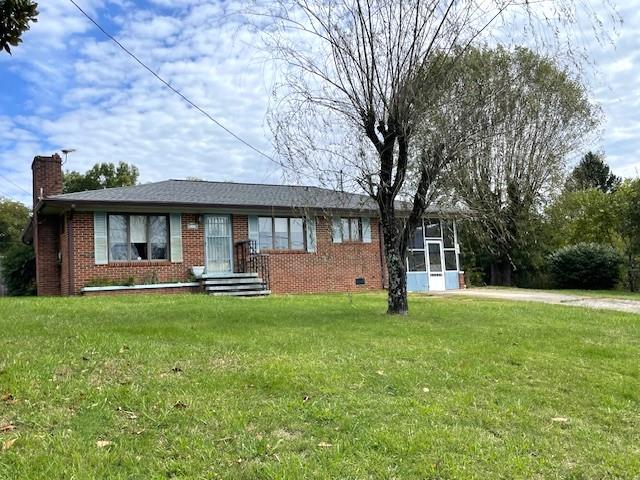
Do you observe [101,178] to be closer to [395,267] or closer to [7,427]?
[395,267]

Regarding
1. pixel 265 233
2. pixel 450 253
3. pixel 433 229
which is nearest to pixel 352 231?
pixel 265 233

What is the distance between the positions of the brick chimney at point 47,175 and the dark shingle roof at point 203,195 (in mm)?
1637

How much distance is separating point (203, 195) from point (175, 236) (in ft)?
5.62

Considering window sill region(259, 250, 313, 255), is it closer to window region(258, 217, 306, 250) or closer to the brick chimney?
window region(258, 217, 306, 250)

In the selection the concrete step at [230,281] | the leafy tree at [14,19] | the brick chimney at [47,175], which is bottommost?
the concrete step at [230,281]

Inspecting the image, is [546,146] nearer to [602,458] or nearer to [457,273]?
[457,273]

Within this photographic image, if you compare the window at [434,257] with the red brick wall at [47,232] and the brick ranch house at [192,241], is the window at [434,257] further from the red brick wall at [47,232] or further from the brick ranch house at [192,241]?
the red brick wall at [47,232]

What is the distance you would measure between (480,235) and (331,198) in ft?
14.1

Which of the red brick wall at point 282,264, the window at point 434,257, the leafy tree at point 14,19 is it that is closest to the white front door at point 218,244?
the red brick wall at point 282,264

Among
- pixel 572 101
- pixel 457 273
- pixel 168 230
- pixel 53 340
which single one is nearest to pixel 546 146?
pixel 572 101

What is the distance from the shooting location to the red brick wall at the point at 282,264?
14852 millimetres

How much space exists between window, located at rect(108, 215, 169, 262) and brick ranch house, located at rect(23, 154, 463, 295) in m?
0.03

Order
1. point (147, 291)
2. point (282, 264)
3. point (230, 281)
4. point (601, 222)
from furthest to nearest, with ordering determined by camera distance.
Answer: point (601, 222), point (282, 264), point (230, 281), point (147, 291)

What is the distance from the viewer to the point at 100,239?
15070 millimetres
